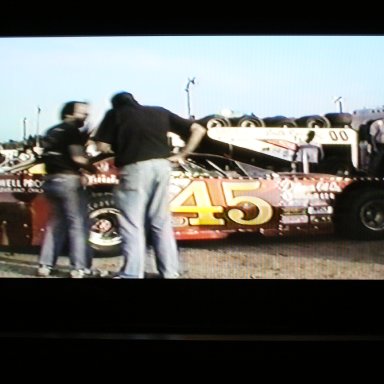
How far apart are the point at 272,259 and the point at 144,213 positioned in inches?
25.4

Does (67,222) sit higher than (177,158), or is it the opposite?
(177,158)

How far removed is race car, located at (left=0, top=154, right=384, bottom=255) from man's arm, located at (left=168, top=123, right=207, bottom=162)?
33mm

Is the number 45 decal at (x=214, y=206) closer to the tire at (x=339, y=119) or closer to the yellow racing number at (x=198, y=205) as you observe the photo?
the yellow racing number at (x=198, y=205)

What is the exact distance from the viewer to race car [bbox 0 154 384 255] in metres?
2.85

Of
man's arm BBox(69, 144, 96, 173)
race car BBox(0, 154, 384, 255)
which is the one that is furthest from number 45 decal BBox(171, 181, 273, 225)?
man's arm BBox(69, 144, 96, 173)

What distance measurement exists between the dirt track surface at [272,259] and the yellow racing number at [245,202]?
82mm

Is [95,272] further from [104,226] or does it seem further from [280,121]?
[280,121]

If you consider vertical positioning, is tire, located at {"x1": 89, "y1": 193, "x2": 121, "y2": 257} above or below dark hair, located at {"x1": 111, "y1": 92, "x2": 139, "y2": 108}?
below

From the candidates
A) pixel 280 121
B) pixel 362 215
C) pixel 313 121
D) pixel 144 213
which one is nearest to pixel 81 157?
pixel 144 213

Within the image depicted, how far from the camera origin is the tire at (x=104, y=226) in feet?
9.33

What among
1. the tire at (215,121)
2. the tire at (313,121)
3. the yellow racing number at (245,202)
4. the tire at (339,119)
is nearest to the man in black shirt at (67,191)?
the tire at (215,121)

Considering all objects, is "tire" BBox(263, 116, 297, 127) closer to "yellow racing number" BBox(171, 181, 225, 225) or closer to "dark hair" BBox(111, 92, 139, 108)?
"yellow racing number" BBox(171, 181, 225, 225)

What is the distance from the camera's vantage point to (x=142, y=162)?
9.36 ft
